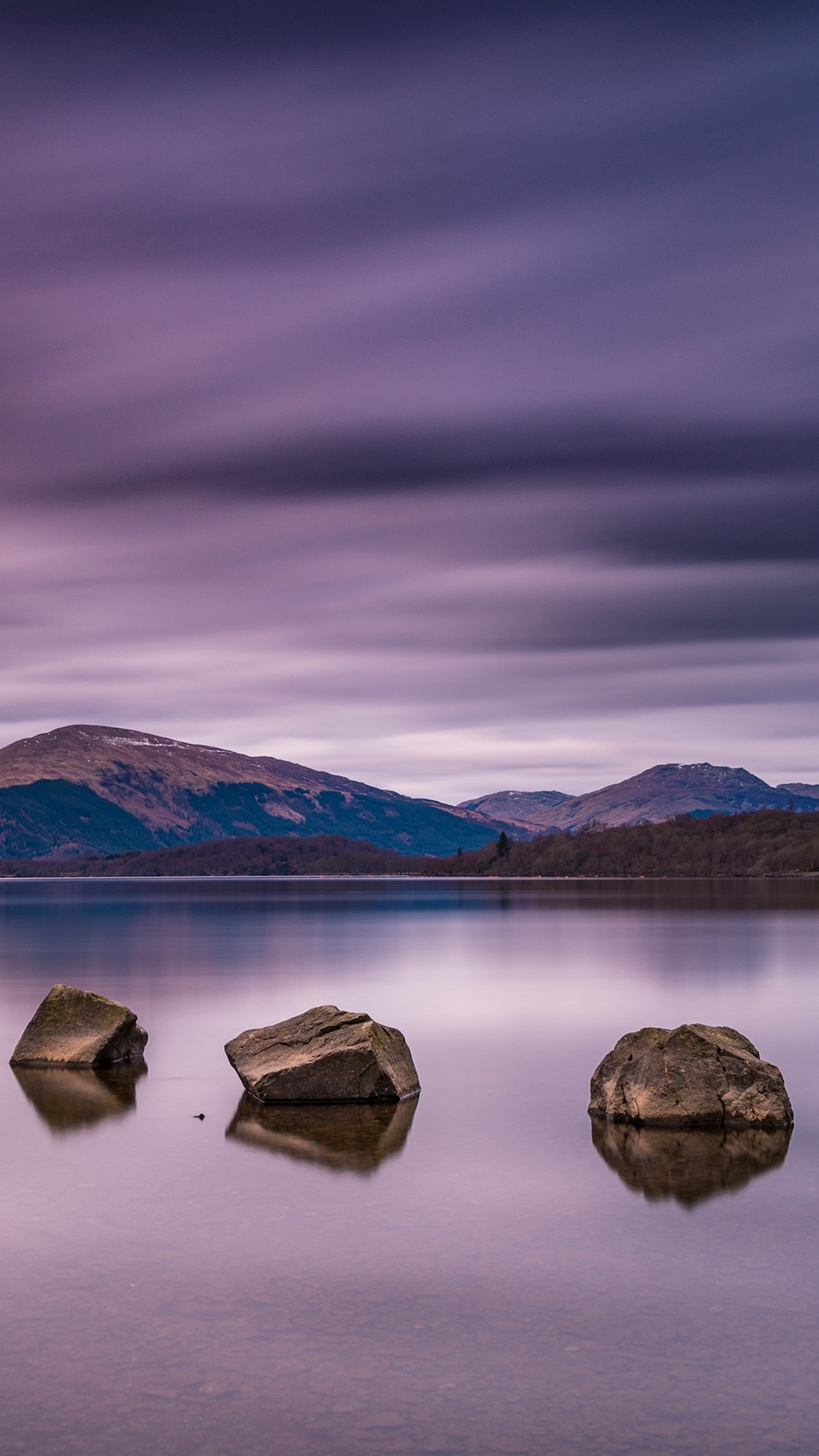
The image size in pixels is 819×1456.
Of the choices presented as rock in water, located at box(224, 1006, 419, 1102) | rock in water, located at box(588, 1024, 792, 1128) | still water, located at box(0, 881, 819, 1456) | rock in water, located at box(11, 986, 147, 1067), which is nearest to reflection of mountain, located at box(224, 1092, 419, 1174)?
still water, located at box(0, 881, 819, 1456)

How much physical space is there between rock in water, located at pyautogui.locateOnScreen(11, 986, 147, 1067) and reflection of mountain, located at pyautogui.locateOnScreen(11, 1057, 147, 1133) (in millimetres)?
292

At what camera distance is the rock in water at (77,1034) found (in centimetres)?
3056

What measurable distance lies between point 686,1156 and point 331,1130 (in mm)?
6033

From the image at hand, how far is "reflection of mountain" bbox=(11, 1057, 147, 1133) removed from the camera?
24.3 m

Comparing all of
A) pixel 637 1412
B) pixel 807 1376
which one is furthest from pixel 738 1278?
pixel 637 1412

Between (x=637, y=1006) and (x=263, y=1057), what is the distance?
20.0 m

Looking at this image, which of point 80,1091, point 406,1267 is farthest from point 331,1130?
point 406,1267

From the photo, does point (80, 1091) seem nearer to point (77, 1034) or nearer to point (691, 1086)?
point (77, 1034)

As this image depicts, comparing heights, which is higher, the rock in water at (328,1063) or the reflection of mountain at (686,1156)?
the rock in water at (328,1063)

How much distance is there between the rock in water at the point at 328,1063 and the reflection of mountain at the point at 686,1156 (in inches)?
166

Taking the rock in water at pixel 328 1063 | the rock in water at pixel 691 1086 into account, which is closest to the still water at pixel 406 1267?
the rock in water at pixel 328 1063

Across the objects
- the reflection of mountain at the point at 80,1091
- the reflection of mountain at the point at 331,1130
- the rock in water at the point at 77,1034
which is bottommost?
the reflection of mountain at the point at 80,1091

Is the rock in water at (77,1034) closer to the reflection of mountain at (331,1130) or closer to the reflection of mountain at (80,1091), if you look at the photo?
the reflection of mountain at (80,1091)

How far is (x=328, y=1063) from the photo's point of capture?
25.4 m
